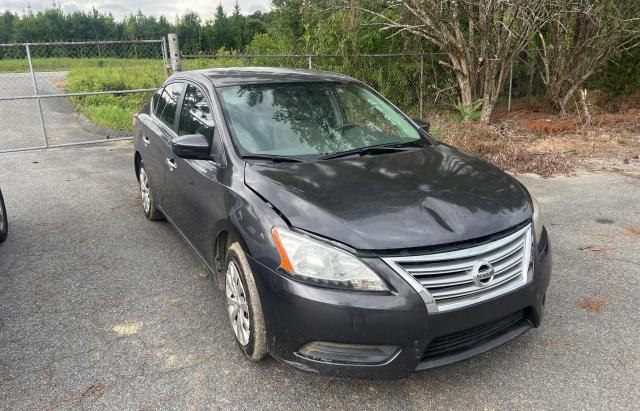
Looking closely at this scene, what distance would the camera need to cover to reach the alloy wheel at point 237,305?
2775 millimetres

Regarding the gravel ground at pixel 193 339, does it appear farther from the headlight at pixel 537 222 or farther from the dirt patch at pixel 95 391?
the headlight at pixel 537 222

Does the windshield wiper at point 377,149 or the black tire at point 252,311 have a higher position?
the windshield wiper at point 377,149

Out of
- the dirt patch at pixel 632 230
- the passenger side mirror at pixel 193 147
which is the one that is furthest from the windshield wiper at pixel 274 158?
the dirt patch at pixel 632 230

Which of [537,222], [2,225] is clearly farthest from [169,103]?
[537,222]

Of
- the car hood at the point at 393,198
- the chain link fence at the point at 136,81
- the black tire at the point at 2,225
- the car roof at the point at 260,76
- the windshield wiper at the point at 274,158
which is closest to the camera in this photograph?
the car hood at the point at 393,198

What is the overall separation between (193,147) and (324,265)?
1.37m

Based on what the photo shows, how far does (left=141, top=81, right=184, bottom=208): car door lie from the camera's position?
14.0ft

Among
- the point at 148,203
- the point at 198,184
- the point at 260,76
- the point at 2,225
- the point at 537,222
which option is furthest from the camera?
the point at 148,203

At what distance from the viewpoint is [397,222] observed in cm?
243

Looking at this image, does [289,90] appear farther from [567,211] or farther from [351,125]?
[567,211]

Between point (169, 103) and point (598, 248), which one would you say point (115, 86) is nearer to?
point (169, 103)

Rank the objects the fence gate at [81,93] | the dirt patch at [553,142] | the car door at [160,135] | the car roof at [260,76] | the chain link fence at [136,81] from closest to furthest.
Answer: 1. the car roof at [260,76]
2. the car door at [160,135]
3. the dirt patch at [553,142]
4. the fence gate at [81,93]
5. the chain link fence at [136,81]

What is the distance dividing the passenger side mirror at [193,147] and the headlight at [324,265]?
3.63 feet

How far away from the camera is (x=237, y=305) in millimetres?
2881
